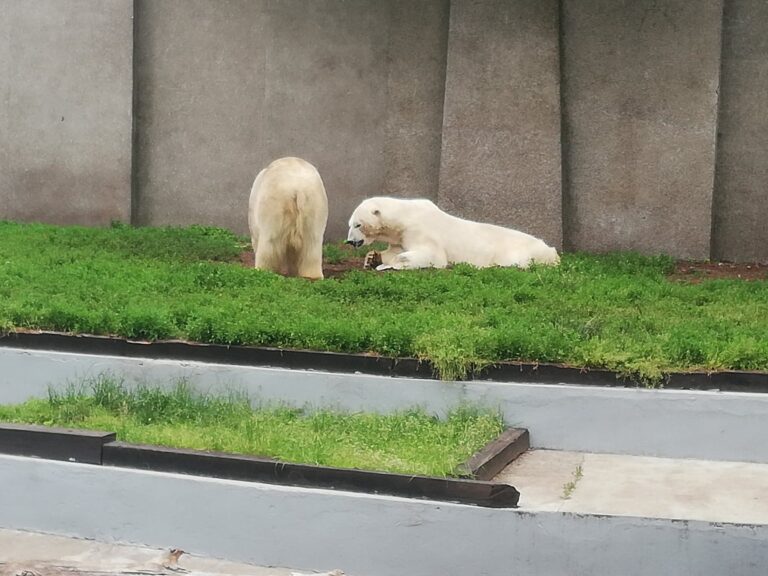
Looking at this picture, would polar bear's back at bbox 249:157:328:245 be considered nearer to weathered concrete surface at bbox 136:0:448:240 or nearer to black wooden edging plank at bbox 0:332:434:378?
black wooden edging plank at bbox 0:332:434:378

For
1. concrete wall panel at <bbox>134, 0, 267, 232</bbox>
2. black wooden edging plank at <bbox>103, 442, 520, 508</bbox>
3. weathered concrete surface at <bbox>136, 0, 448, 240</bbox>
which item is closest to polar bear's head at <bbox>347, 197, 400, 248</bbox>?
weathered concrete surface at <bbox>136, 0, 448, 240</bbox>

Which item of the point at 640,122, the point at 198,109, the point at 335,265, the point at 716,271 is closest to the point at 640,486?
the point at 335,265

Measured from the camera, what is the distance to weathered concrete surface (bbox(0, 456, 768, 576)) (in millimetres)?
4570

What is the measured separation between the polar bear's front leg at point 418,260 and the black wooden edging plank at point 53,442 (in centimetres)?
485

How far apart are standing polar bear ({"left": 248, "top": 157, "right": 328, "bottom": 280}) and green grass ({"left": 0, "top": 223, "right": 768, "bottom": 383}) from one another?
35cm

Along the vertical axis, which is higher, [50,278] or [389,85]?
[389,85]

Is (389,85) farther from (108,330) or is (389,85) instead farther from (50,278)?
(108,330)

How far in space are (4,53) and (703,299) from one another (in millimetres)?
9005

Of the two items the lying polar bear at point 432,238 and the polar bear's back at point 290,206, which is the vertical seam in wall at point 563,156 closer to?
the lying polar bear at point 432,238

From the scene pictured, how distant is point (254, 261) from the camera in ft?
34.7

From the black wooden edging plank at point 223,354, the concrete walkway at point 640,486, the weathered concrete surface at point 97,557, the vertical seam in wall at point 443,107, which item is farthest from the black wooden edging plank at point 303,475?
the vertical seam in wall at point 443,107

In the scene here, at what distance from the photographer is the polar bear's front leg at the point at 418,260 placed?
10.2 metres

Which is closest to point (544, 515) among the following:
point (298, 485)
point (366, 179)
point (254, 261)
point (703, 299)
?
point (298, 485)

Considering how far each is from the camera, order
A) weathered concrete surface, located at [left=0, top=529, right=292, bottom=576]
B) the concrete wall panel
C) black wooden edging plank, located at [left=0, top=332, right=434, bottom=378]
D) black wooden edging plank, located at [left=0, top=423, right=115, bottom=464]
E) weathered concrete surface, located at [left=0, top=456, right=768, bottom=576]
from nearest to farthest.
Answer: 1. weathered concrete surface, located at [left=0, top=456, right=768, bottom=576]
2. weathered concrete surface, located at [left=0, top=529, right=292, bottom=576]
3. black wooden edging plank, located at [left=0, top=423, right=115, bottom=464]
4. black wooden edging plank, located at [left=0, top=332, right=434, bottom=378]
5. the concrete wall panel
